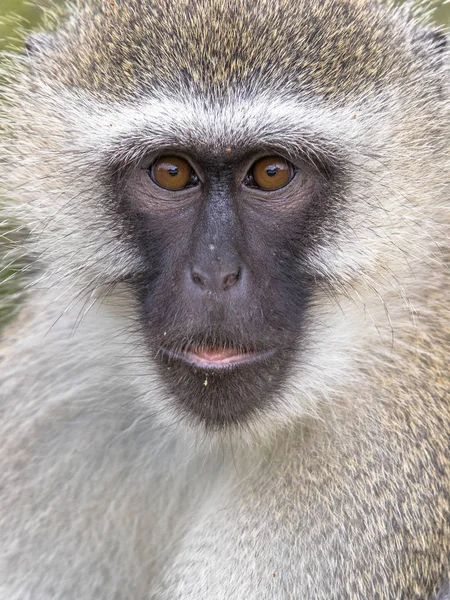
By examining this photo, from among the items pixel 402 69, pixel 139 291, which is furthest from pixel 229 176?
pixel 402 69

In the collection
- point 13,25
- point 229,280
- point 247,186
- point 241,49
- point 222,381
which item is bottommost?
point 222,381

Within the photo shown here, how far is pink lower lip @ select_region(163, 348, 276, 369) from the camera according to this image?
243 cm

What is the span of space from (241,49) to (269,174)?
0.33m

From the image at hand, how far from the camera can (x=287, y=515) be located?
2670mm

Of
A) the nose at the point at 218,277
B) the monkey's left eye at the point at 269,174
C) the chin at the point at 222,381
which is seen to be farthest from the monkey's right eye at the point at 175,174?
the chin at the point at 222,381

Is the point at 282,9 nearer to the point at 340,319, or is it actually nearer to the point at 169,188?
the point at 169,188

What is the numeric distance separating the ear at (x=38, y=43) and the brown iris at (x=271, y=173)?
3.08 feet

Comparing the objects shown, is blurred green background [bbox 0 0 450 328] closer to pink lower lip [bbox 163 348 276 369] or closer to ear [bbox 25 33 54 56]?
ear [bbox 25 33 54 56]

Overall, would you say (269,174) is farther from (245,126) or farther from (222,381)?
(222,381)

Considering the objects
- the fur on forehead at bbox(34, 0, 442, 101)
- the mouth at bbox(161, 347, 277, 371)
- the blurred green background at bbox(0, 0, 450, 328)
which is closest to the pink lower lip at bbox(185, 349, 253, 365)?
the mouth at bbox(161, 347, 277, 371)

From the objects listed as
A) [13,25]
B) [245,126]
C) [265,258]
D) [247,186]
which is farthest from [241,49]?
[13,25]

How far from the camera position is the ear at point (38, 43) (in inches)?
121

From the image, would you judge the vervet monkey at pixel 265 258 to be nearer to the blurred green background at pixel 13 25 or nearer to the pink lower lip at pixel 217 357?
the pink lower lip at pixel 217 357

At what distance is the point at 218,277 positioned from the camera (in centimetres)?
233
